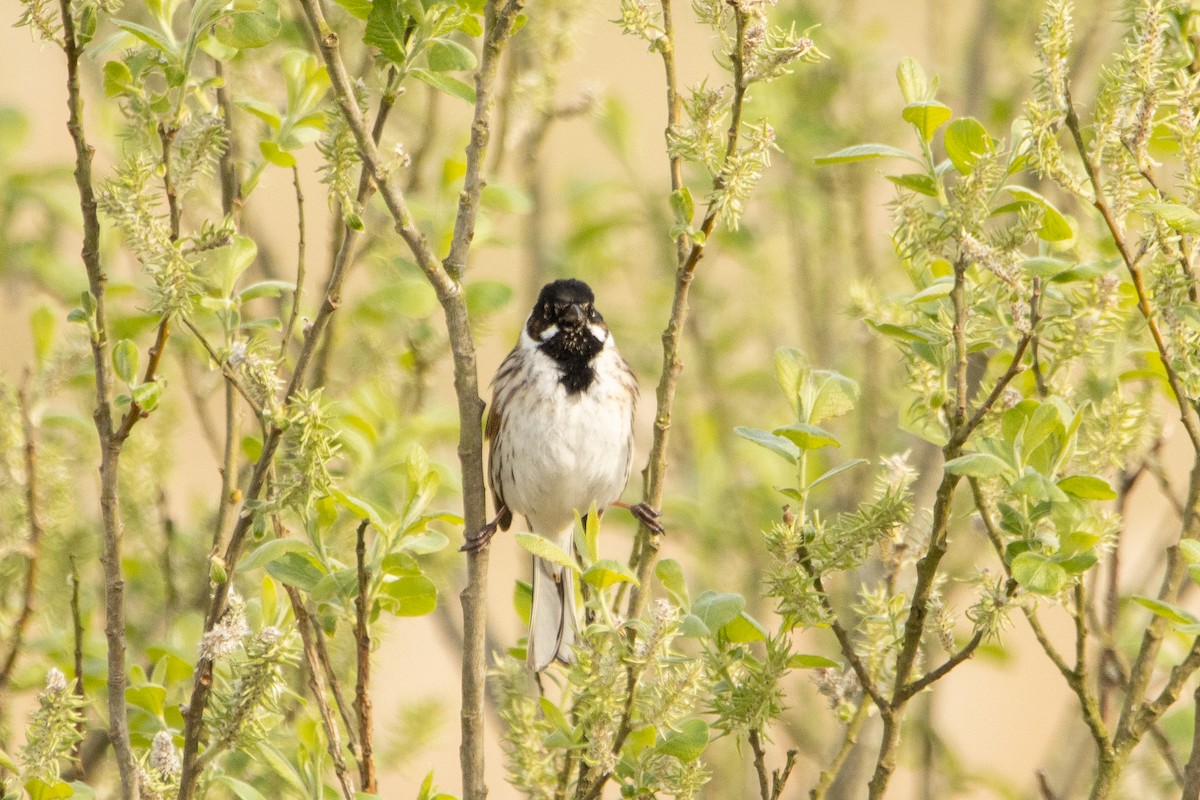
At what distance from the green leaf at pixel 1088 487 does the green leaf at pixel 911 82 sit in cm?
56

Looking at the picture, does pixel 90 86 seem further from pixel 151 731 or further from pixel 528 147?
pixel 151 731

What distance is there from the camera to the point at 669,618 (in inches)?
63.3

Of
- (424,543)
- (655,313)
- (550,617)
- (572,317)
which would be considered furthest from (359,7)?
(655,313)

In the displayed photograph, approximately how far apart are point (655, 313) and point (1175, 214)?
2714mm

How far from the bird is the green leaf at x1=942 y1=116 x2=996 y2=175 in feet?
5.42

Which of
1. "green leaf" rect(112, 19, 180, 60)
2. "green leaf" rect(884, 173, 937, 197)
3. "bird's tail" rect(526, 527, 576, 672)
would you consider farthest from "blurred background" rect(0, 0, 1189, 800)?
"green leaf" rect(112, 19, 180, 60)

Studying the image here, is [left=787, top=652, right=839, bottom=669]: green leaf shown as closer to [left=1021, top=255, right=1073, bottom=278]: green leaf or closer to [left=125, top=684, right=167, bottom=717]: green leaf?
[left=1021, top=255, right=1073, bottom=278]: green leaf

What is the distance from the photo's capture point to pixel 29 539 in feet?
8.11

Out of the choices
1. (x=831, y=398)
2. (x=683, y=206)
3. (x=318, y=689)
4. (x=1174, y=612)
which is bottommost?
(x=318, y=689)

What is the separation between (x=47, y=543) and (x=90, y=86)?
146 cm

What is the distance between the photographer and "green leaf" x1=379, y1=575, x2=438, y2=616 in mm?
1822

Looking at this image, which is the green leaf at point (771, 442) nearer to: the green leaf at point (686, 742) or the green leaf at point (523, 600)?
the green leaf at point (686, 742)

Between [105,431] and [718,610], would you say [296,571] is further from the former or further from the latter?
[718,610]

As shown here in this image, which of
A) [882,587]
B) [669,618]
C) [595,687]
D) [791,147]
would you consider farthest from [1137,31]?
[791,147]
